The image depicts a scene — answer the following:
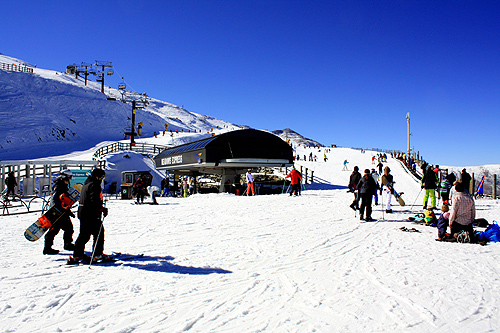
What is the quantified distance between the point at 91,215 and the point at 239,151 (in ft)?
60.2

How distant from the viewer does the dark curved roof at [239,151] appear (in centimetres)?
2323

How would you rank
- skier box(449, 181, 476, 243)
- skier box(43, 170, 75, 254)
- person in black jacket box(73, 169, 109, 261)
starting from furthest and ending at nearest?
skier box(449, 181, 476, 243), skier box(43, 170, 75, 254), person in black jacket box(73, 169, 109, 261)

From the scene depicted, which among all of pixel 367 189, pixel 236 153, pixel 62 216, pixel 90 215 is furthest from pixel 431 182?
pixel 236 153

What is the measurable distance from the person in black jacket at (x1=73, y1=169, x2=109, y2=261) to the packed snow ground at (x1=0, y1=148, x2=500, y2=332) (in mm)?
327

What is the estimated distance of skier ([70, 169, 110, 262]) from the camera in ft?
17.2

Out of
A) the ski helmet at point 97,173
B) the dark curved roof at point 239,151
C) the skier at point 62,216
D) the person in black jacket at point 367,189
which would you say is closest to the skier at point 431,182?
the person in black jacket at point 367,189

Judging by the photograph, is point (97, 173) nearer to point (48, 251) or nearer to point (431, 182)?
point (48, 251)

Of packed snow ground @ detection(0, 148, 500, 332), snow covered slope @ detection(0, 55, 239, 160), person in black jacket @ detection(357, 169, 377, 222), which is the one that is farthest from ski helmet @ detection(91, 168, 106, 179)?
snow covered slope @ detection(0, 55, 239, 160)

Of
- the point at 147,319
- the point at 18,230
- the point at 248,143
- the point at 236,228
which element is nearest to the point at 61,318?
the point at 147,319

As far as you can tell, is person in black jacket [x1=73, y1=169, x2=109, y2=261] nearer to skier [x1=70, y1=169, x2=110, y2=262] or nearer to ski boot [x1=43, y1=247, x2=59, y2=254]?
skier [x1=70, y1=169, x2=110, y2=262]

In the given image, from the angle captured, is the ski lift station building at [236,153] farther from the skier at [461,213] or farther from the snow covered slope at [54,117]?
the snow covered slope at [54,117]

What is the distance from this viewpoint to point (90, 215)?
528 cm

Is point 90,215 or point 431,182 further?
point 431,182

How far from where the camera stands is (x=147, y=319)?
331cm
